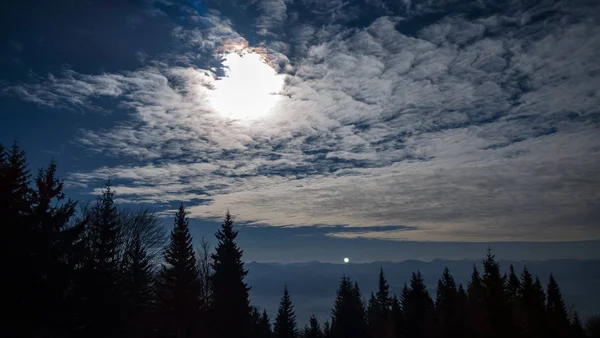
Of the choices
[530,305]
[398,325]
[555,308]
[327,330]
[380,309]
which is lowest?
[380,309]

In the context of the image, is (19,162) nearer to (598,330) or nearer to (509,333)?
(509,333)

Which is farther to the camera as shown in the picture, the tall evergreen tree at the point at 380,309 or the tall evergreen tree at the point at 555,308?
the tall evergreen tree at the point at 380,309

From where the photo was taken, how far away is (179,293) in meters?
29.1

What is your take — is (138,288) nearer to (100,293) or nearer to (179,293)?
(179,293)

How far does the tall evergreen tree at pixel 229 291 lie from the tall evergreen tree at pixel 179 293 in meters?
2.49

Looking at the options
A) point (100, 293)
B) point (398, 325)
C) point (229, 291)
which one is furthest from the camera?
point (398, 325)

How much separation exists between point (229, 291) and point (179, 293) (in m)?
5.08

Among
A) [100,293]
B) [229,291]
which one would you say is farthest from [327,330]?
[100,293]

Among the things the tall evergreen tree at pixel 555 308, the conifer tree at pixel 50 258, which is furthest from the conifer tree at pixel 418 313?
the conifer tree at pixel 50 258

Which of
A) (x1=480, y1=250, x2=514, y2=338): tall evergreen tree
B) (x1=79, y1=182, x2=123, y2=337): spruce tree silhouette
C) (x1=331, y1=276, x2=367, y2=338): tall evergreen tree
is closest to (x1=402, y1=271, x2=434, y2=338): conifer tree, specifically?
(x1=331, y1=276, x2=367, y2=338): tall evergreen tree

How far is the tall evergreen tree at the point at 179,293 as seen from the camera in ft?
94.1

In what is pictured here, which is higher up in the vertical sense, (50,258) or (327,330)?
(50,258)

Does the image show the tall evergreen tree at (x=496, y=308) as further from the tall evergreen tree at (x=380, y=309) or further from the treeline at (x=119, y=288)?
the tall evergreen tree at (x=380, y=309)

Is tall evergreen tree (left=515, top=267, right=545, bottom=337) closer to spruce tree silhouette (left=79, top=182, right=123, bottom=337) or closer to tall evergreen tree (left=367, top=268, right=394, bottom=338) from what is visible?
tall evergreen tree (left=367, top=268, right=394, bottom=338)
